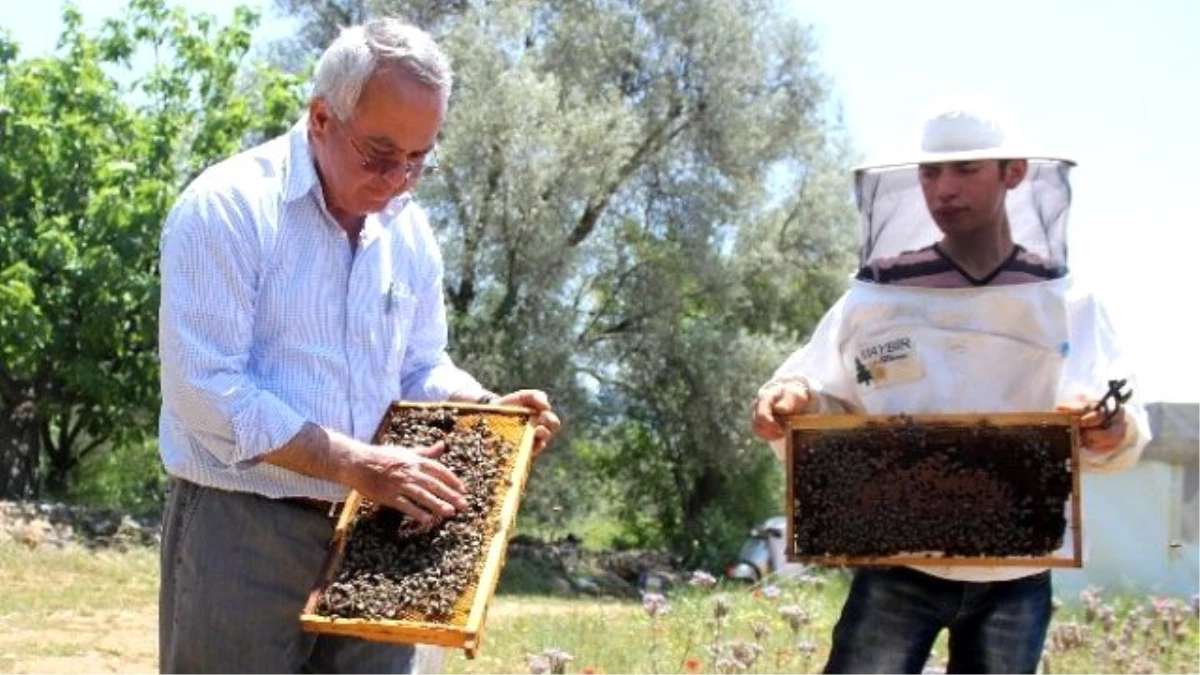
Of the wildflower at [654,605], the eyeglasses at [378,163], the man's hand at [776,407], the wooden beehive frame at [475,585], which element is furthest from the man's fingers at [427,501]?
the wildflower at [654,605]

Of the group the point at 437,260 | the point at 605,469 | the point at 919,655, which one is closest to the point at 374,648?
the point at 437,260

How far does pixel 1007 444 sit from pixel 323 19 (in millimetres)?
26550

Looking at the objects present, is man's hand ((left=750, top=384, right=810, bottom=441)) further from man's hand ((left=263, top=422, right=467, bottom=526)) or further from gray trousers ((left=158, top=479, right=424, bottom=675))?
gray trousers ((left=158, top=479, right=424, bottom=675))

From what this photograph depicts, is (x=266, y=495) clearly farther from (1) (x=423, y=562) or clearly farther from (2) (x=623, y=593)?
(2) (x=623, y=593)

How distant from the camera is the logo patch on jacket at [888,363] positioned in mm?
4332

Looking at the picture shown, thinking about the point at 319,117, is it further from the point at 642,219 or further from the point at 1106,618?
the point at 642,219

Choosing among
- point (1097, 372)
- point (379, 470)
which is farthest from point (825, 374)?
point (379, 470)

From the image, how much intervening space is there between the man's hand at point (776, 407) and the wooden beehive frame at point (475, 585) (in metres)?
0.83

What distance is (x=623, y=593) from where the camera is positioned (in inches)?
926

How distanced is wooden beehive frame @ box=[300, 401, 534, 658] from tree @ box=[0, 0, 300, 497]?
56.3 ft

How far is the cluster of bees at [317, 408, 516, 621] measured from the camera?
339 centimetres

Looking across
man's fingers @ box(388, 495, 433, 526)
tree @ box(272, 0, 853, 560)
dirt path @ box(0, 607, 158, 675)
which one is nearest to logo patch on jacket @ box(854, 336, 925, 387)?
man's fingers @ box(388, 495, 433, 526)

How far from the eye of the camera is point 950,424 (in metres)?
4.23

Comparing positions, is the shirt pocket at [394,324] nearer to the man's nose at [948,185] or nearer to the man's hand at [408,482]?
the man's hand at [408,482]
